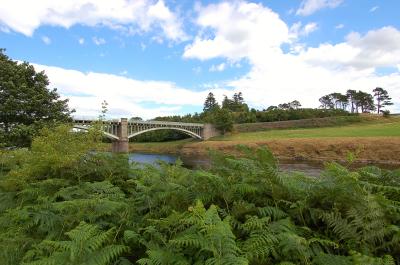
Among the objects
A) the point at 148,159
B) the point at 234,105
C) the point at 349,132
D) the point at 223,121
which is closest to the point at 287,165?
the point at 148,159

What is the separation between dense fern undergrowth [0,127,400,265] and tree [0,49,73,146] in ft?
57.7

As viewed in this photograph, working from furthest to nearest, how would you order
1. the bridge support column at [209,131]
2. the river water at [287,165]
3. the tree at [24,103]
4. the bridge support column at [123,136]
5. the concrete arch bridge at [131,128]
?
the bridge support column at [209,131] → the bridge support column at [123,136] → the concrete arch bridge at [131,128] → the tree at [24,103] → the river water at [287,165]

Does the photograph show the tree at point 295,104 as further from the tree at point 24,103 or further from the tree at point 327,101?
the tree at point 24,103

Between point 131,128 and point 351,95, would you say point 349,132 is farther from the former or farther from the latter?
point 351,95

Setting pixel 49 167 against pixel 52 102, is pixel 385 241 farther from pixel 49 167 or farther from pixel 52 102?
pixel 52 102

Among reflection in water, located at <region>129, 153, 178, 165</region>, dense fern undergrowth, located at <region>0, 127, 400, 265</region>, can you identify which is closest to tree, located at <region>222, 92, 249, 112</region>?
reflection in water, located at <region>129, 153, 178, 165</region>

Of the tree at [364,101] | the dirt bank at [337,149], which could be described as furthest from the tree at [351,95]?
the dirt bank at [337,149]

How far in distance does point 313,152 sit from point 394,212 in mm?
46694

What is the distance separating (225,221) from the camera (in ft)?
9.00

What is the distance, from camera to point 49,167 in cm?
623

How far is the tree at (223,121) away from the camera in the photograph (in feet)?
277

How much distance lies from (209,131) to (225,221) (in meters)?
80.7

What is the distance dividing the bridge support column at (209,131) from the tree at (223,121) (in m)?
1.02

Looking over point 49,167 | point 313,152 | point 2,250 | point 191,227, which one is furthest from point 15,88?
Answer: point 313,152
